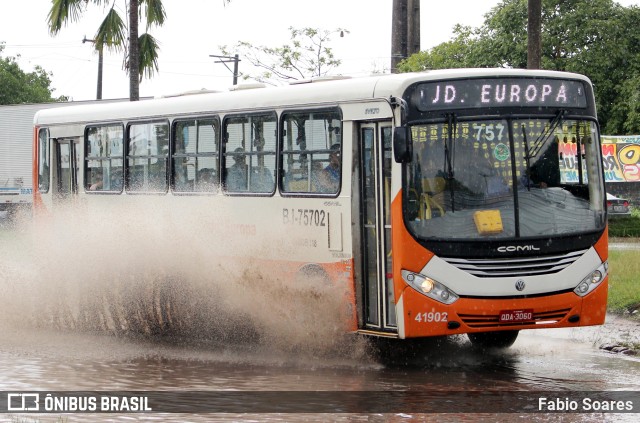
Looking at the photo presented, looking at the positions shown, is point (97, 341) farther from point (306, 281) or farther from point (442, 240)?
point (442, 240)

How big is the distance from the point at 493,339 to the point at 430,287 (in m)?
2.30

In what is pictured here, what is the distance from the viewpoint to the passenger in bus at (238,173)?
46.6 feet

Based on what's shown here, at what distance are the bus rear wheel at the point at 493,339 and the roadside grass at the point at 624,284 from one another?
3.54 m

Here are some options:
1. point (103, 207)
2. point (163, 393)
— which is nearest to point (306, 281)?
point (163, 393)

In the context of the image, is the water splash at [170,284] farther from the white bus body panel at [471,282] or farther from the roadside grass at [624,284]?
the roadside grass at [624,284]

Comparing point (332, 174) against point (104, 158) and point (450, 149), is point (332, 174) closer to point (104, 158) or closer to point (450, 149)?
point (450, 149)

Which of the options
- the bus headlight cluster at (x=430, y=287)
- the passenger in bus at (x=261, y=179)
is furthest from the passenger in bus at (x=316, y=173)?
the bus headlight cluster at (x=430, y=287)

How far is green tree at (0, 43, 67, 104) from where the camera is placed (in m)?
81.8

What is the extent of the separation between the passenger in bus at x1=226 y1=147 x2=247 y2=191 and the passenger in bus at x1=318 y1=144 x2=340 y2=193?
163cm

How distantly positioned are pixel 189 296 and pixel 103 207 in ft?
10.4

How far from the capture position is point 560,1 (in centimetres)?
4200

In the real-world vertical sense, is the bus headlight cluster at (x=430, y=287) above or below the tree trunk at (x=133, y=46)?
below

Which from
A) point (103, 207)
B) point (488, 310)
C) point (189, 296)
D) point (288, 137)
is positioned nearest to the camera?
point (488, 310)

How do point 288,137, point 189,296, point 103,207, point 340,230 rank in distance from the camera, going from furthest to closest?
point 103,207, point 189,296, point 288,137, point 340,230
